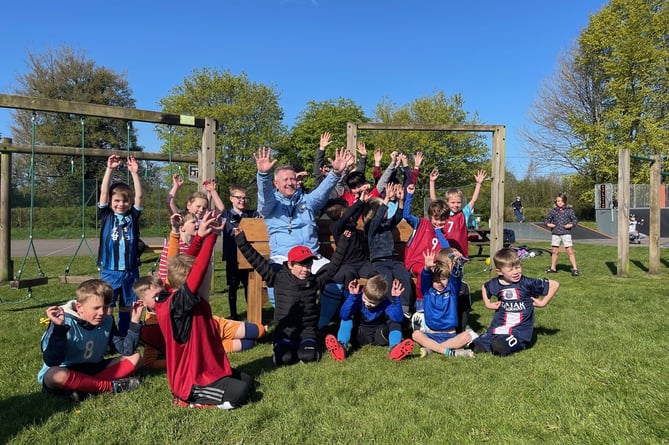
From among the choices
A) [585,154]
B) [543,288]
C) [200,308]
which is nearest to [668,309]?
[543,288]

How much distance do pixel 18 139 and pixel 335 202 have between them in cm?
3478

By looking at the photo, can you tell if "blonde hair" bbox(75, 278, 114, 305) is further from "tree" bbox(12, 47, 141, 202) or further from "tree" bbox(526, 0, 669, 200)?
"tree" bbox(526, 0, 669, 200)

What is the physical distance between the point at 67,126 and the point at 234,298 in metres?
27.8

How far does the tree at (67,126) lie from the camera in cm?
2144

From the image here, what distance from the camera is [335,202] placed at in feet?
20.6

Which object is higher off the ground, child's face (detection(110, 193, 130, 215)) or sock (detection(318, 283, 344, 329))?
child's face (detection(110, 193, 130, 215))

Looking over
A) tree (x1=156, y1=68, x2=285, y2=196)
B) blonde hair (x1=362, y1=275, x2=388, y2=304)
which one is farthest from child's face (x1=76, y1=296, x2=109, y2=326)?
tree (x1=156, y1=68, x2=285, y2=196)

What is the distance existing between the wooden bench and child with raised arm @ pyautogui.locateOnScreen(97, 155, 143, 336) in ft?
3.83

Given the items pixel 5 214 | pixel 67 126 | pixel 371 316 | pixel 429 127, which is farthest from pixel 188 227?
pixel 67 126

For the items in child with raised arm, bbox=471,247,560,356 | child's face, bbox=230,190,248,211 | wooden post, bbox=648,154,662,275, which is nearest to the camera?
child with raised arm, bbox=471,247,560,356

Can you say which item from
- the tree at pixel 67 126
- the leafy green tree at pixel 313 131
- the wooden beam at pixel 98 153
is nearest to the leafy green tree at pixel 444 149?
the leafy green tree at pixel 313 131

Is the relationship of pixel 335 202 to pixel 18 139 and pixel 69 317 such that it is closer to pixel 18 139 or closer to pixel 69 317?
pixel 69 317

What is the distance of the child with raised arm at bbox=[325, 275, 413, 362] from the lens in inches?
195

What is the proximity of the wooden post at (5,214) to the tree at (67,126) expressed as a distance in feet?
37.5
